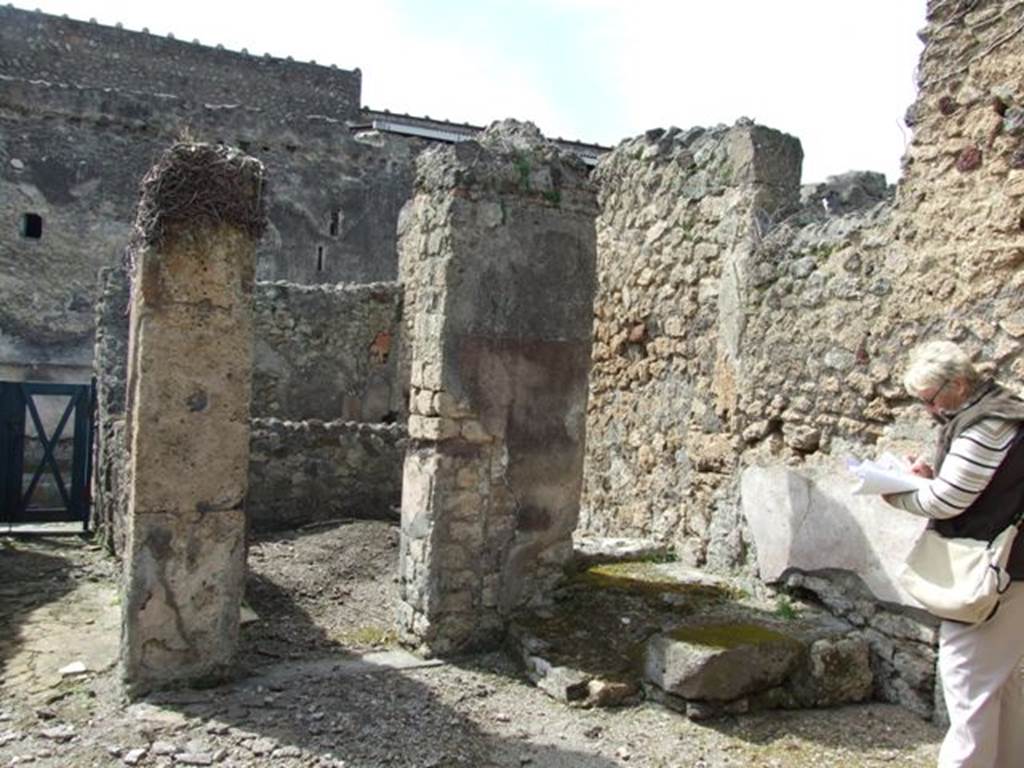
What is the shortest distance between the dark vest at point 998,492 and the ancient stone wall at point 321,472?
642 cm

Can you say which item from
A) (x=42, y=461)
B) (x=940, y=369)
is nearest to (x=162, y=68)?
(x=42, y=461)

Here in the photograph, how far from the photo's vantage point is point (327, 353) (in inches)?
441

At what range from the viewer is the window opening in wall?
53.4 feet

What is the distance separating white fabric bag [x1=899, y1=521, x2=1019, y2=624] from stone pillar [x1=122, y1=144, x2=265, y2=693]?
3134mm

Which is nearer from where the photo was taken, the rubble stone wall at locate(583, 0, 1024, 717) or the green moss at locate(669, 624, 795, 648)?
the rubble stone wall at locate(583, 0, 1024, 717)

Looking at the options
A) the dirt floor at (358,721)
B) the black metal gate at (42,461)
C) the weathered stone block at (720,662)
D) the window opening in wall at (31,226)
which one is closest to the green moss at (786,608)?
the weathered stone block at (720,662)

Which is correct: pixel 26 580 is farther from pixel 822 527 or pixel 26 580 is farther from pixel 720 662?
pixel 822 527

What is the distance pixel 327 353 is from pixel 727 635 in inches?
299

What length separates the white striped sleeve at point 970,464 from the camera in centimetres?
306

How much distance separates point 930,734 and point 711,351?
2.80 m

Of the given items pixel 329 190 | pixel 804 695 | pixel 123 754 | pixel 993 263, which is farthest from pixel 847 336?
pixel 329 190

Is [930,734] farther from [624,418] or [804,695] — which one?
[624,418]

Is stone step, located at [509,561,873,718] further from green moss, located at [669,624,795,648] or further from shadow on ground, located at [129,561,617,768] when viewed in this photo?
shadow on ground, located at [129,561,617,768]

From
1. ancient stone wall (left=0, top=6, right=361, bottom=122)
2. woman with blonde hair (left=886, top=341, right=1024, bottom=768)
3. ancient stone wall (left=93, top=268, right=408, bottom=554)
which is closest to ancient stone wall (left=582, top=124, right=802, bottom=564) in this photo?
ancient stone wall (left=93, top=268, right=408, bottom=554)
